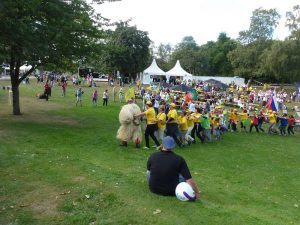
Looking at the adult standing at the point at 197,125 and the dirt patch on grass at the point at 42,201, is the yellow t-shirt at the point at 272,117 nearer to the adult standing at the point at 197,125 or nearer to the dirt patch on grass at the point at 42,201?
the adult standing at the point at 197,125

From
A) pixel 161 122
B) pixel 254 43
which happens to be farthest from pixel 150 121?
pixel 254 43

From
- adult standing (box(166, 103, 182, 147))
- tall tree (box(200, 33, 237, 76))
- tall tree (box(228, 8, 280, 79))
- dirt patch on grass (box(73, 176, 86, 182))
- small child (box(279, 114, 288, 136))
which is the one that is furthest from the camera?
tall tree (box(200, 33, 237, 76))

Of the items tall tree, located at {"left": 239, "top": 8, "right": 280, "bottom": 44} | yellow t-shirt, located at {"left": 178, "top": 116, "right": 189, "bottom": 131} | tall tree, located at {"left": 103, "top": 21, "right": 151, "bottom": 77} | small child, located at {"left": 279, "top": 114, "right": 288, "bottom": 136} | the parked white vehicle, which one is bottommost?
small child, located at {"left": 279, "top": 114, "right": 288, "bottom": 136}

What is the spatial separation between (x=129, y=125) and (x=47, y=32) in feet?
20.9

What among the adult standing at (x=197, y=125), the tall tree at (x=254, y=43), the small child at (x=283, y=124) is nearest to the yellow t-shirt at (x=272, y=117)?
the small child at (x=283, y=124)

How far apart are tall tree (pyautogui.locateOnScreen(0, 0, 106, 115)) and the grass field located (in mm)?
3214

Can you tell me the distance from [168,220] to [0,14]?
10.7 m

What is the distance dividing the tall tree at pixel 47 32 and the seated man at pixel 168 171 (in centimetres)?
920

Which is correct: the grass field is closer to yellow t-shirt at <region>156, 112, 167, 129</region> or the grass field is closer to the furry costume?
the furry costume

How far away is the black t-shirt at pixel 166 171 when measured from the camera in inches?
287

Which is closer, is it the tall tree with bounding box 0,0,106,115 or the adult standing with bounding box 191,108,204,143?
the tall tree with bounding box 0,0,106,115

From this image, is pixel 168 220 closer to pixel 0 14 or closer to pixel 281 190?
pixel 281 190

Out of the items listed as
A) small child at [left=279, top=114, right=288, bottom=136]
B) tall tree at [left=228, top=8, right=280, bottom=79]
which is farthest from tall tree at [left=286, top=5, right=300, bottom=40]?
small child at [left=279, top=114, right=288, bottom=136]

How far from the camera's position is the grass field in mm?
6865
